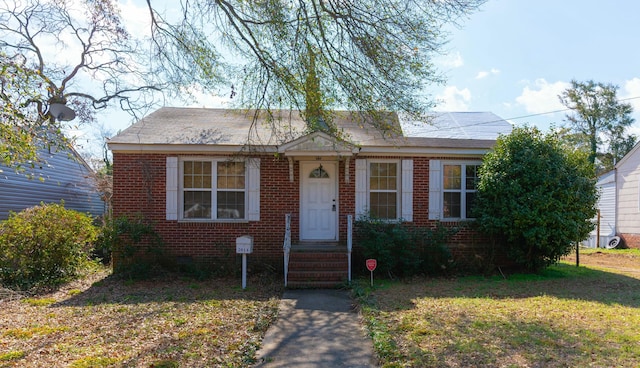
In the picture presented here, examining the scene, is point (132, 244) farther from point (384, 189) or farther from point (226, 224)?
point (384, 189)

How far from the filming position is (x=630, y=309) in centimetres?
713

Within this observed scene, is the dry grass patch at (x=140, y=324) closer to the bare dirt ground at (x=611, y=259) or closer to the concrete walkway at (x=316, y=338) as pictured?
the concrete walkway at (x=316, y=338)

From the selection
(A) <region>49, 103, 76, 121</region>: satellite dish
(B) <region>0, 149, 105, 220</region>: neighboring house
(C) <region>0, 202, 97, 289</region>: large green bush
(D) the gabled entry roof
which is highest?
(A) <region>49, 103, 76, 121</region>: satellite dish

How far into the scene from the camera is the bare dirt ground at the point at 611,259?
1304 cm

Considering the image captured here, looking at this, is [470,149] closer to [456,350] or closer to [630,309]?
[630,309]

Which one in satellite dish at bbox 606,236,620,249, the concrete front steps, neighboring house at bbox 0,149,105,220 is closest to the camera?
the concrete front steps

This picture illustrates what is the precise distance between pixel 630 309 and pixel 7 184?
1798cm

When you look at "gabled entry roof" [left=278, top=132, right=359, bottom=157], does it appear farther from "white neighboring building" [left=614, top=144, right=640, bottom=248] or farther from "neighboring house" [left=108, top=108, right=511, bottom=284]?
"white neighboring building" [left=614, top=144, right=640, bottom=248]

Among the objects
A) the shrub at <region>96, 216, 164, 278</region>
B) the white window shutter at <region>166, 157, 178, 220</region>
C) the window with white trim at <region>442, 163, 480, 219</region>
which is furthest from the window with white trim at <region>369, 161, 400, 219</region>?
the shrub at <region>96, 216, 164, 278</region>

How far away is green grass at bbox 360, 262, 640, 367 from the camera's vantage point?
4.85 m

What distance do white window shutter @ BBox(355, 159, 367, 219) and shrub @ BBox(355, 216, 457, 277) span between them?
1.26 ft

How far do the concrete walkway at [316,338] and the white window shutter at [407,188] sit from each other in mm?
3842

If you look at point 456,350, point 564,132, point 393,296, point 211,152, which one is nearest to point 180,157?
point 211,152

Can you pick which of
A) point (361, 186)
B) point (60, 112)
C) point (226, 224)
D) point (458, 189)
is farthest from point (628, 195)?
Answer: point (60, 112)
